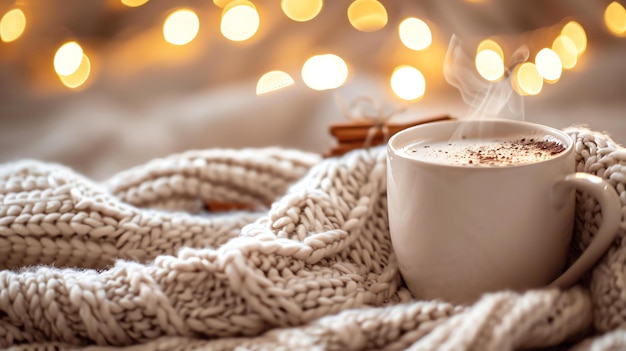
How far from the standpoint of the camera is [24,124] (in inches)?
44.8

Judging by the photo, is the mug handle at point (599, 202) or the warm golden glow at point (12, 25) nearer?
the mug handle at point (599, 202)

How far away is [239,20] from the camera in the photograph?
4.10ft

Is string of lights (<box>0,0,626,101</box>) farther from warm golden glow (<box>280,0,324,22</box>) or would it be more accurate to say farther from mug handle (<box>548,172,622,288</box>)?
mug handle (<box>548,172,622,288</box>)

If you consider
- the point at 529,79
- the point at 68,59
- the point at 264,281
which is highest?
the point at 68,59

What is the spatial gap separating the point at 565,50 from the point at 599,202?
712 millimetres

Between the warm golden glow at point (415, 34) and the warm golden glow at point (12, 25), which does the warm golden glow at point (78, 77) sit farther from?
the warm golden glow at point (415, 34)

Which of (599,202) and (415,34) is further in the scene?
(415,34)

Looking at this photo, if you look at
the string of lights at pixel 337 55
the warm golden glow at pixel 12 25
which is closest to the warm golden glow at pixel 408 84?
the string of lights at pixel 337 55

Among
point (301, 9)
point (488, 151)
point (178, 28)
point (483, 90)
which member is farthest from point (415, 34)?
point (488, 151)

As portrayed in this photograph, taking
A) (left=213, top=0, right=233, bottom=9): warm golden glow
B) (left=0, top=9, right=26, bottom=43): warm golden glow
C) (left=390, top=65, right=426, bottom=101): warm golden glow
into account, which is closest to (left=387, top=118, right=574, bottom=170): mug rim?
(left=390, top=65, right=426, bottom=101): warm golden glow

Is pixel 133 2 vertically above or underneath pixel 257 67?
above

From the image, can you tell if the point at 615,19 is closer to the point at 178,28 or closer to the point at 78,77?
the point at 178,28

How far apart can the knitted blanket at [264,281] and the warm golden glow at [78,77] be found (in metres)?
0.55

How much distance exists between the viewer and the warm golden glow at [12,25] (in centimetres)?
117
